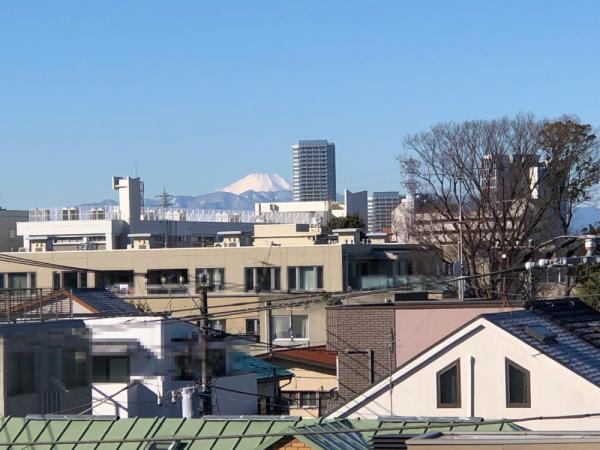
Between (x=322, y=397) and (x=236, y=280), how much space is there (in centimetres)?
2040

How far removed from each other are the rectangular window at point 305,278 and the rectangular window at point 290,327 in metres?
4.24

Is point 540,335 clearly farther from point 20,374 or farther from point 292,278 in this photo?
point 292,278

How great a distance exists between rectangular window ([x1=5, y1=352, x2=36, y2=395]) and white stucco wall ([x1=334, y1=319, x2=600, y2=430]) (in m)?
5.59

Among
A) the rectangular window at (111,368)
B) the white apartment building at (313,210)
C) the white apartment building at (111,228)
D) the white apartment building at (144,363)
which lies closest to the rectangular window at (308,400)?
the white apartment building at (144,363)

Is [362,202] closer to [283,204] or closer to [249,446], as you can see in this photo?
[283,204]

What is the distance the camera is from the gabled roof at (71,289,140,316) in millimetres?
28166

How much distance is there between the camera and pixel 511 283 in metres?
44.2

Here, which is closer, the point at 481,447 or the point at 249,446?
the point at 481,447

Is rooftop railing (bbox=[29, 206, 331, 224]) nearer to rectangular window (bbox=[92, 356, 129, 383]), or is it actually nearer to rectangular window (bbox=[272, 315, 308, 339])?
rectangular window (bbox=[272, 315, 308, 339])

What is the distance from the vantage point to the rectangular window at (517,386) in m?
19.9

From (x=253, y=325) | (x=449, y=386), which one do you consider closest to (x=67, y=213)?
(x=253, y=325)

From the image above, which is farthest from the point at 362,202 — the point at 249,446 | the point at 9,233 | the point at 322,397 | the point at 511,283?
the point at 249,446

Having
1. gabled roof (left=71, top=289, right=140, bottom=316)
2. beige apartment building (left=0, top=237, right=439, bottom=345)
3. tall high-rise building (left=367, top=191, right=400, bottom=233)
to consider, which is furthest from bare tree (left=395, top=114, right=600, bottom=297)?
tall high-rise building (left=367, top=191, right=400, bottom=233)

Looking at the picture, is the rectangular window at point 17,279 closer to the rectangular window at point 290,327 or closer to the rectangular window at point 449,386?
the rectangular window at point 290,327
